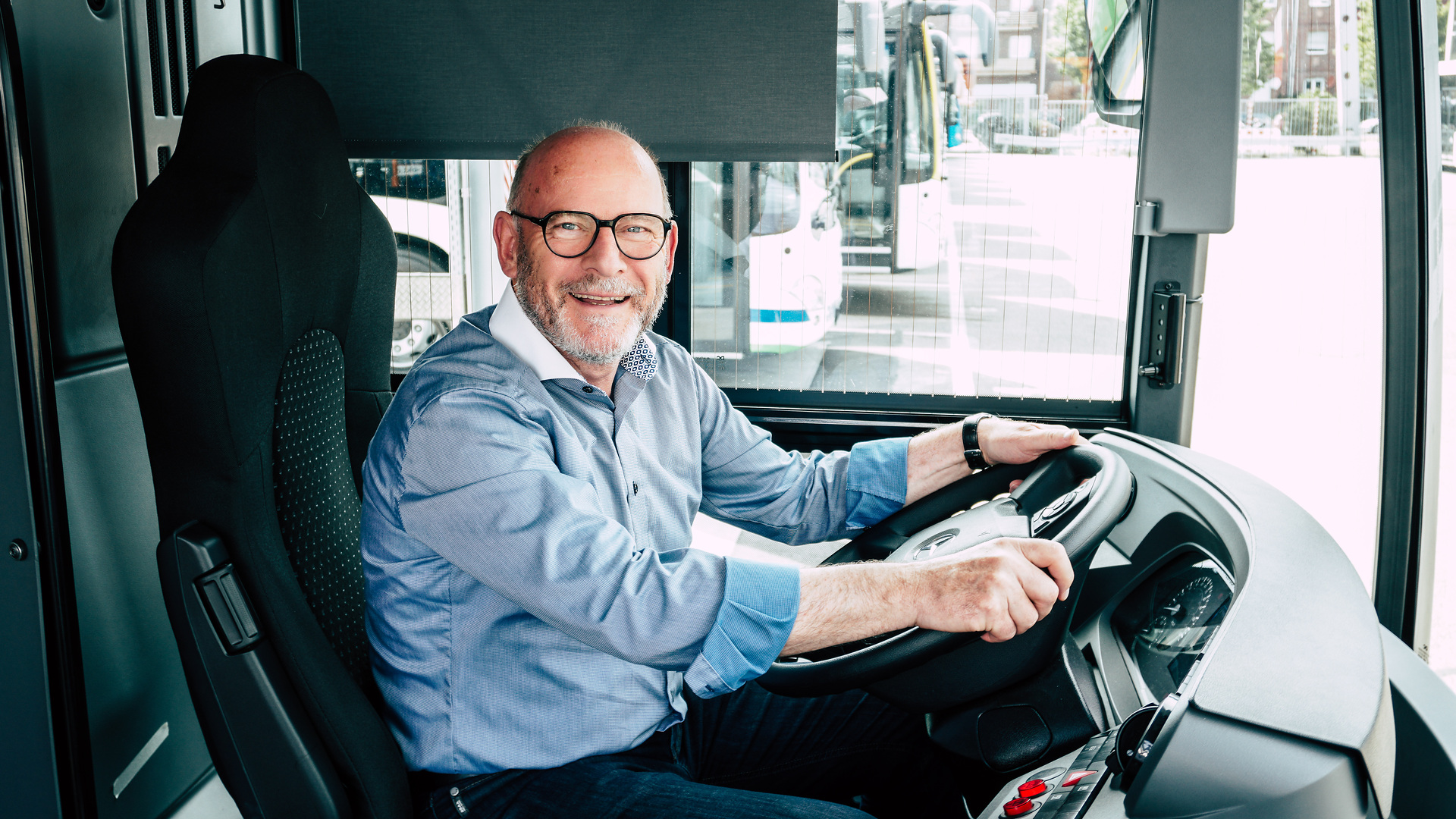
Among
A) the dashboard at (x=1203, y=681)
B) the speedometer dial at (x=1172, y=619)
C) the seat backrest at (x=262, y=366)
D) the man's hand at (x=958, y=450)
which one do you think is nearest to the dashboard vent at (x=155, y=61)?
the seat backrest at (x=262, y=366)

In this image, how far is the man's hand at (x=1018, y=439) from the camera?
4.49 ft

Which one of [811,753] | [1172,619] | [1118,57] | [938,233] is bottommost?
[811,753]

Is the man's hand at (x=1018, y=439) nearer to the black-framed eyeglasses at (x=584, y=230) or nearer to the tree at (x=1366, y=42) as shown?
the black-framed eyeglasses at (x=584, y=230)

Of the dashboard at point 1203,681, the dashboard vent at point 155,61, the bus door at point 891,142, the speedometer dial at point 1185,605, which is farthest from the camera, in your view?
the bus door at point 891,142

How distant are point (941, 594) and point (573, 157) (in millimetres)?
694

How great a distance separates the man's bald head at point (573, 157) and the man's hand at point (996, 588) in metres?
0.64

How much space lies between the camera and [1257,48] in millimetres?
1991

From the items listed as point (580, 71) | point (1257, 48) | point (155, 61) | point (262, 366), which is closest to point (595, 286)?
point (262, 366)

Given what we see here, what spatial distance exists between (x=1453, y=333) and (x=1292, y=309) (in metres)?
0.70

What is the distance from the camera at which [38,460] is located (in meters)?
1.19

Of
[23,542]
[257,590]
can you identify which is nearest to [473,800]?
[257,590]

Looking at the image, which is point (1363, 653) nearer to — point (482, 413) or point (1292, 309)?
point (482, 413)

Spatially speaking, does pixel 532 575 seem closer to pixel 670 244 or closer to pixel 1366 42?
pixel 670 244

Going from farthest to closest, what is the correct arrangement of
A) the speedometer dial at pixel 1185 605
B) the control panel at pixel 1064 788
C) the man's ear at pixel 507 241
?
1. the man's ear at pixel 507 241
2. the speedometer dial at pixel 1185 605
3. the control panel at pixel 1064 788
